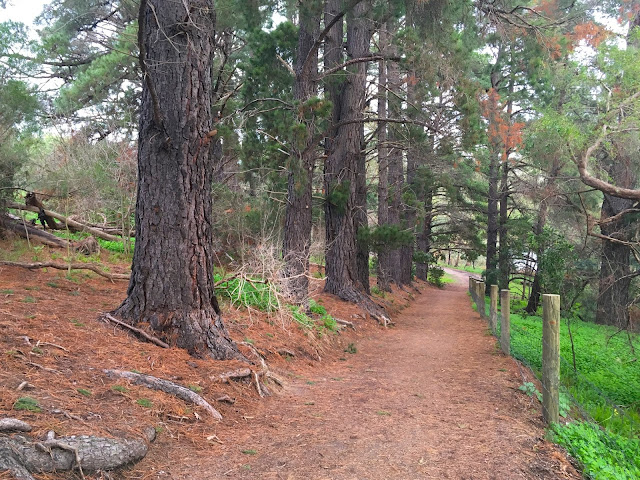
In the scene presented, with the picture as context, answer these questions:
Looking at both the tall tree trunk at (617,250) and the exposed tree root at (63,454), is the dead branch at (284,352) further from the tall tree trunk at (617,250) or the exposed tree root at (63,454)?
the tall tree trunk at (617,250)

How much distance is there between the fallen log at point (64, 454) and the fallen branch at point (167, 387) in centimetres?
99

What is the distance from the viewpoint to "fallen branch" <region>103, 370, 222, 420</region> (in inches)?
163

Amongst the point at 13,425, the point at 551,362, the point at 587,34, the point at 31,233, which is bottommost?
the point at 13,425

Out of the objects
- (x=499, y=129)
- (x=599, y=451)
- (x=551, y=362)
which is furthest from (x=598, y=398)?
(x=499, y=129)

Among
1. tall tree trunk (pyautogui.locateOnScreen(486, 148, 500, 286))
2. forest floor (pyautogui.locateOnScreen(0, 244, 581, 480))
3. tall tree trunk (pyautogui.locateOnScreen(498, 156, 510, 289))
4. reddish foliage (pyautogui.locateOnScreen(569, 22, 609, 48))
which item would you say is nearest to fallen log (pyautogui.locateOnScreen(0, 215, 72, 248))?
forest floor (pyautogui.locateOnScreen(0, 244, 581, 480))

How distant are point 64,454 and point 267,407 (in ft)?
7.64

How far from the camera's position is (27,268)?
7078 mm

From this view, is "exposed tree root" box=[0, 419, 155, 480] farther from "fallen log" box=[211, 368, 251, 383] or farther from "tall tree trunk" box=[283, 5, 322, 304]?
"tall tree trunk" box=[283, 5, 322, 304]

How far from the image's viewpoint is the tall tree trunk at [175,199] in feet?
17.0

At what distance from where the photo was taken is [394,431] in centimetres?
426

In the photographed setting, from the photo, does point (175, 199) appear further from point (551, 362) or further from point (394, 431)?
point (551, 362)

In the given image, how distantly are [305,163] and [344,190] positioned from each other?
7.10 feet

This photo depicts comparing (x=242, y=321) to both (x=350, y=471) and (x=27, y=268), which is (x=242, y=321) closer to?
(x=27, y=268)

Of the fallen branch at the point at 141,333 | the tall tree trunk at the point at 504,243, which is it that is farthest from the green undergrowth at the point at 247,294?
the tall tree trunk at the point at 504,243
